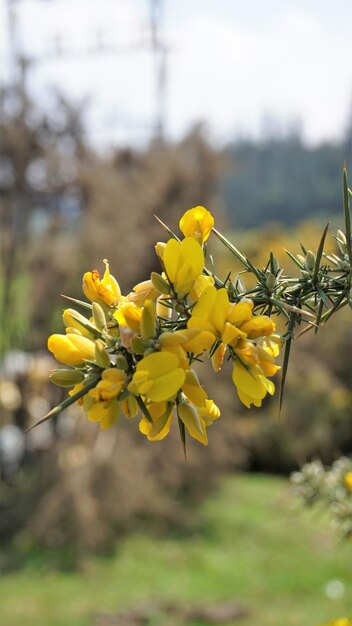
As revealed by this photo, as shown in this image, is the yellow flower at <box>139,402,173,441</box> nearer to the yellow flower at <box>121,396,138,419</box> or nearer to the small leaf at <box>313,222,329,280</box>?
the yellow flower at <box>121,396,138,419</box>

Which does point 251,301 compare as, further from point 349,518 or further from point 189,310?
point 349,518

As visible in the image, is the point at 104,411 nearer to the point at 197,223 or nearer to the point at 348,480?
the point at 197,223

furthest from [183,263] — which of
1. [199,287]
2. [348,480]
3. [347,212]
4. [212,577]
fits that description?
[212,577]

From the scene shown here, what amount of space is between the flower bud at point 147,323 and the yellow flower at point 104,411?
0.05 m

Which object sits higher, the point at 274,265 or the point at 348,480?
the point at 274,265

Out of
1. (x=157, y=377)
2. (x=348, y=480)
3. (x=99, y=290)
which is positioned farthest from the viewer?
(x=348, y=480)

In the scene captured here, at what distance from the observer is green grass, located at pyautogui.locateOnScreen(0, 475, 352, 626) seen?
523 centimetres

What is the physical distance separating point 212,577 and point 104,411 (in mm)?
5846

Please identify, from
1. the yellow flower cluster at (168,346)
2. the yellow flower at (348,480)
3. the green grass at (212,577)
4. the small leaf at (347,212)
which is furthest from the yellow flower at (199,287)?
the green grass at (212,577)

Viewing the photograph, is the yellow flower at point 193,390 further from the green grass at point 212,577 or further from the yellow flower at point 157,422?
the green grass at point 212,577

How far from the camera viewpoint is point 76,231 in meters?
6.79

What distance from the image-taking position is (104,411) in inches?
20.5

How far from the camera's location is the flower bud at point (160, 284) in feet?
1.79

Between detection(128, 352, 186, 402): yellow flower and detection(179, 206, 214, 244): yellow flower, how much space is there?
0.39 ft
